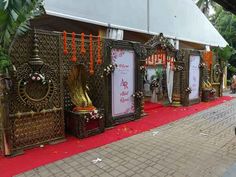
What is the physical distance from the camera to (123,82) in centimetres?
634

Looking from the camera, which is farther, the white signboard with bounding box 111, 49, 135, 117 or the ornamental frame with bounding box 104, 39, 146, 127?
the white signboard with bounding box 111, 49, 135, 117

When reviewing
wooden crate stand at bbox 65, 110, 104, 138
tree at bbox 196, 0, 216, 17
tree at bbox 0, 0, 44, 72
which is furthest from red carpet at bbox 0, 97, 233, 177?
tree at bbox 196, 0, 216, 17

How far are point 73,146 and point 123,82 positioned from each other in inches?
98.8

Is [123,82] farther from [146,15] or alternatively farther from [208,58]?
[208,58]

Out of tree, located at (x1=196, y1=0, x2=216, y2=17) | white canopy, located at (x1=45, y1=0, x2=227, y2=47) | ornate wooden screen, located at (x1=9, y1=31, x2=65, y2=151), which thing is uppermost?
tree, located at (x1=196, y1=0, x2=216, y2=17)

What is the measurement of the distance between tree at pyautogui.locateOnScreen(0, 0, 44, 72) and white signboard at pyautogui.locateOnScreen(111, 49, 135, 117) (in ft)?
8.41

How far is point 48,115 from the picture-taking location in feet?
15.4

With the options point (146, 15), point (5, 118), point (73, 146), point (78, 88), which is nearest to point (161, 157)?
point (73, 146)

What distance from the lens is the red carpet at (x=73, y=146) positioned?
3723 millimetres

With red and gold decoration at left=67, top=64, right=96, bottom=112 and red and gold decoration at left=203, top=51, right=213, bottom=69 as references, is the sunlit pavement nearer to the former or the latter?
red and gold decoration at left=67, top=64, right=96, bottom=112

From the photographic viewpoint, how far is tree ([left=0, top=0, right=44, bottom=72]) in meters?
3.45

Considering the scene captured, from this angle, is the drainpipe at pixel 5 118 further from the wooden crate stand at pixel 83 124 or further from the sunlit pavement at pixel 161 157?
the wooden crate stand at pixel 83 124

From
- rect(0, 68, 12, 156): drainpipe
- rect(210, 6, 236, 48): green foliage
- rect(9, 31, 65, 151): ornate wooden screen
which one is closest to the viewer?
rect(0, 68, 12, 156): drainpipe

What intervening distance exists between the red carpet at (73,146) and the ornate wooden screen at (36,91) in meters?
0.29
